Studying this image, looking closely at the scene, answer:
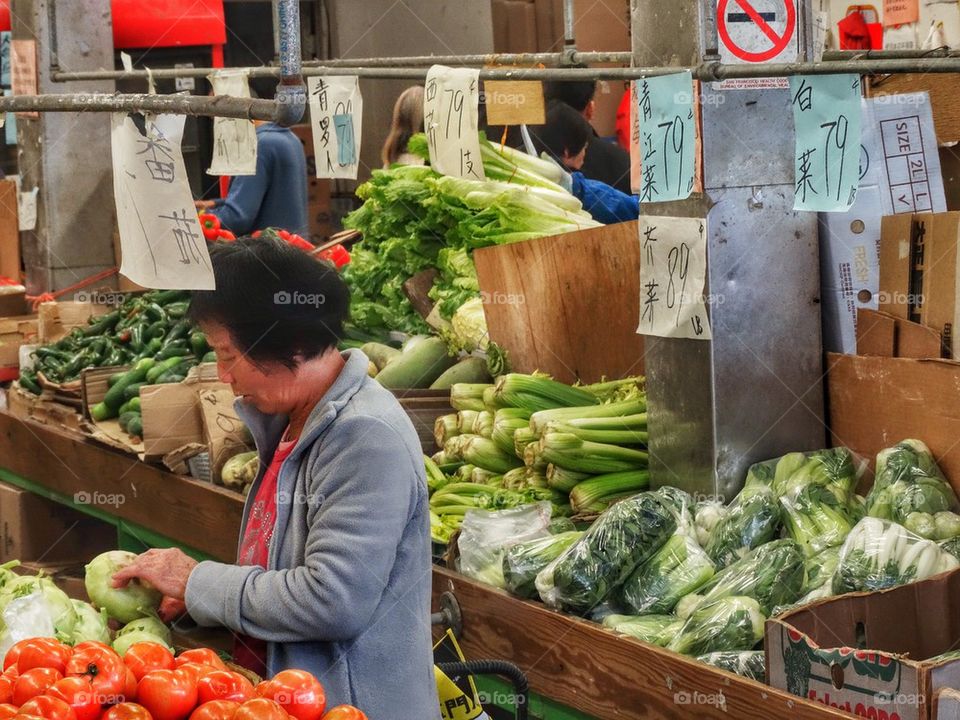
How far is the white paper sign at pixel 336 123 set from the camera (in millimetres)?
4129

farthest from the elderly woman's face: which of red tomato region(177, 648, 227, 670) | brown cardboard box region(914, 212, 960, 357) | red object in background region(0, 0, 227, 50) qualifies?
red object in background region(0, 0, 227, 50)

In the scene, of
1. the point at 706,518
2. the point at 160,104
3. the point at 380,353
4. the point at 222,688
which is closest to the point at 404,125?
the point at 380,353

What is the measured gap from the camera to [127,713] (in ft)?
7.02

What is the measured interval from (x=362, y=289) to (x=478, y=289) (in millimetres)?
804

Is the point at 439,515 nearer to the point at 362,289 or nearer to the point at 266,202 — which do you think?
the point at 362,289

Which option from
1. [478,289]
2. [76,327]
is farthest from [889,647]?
[76,327]

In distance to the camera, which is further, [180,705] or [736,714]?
[736,714]

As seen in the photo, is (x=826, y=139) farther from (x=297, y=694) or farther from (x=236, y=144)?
(x=236, y=144)

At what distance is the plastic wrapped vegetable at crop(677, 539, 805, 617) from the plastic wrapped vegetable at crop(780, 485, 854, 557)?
10 cm

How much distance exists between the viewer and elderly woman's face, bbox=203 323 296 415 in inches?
111

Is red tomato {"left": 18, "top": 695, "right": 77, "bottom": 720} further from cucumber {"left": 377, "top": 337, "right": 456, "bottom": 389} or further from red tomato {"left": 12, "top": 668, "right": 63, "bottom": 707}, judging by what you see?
cucumber {"left": 377, "top": 337, "right": 456, "bottom": 389}

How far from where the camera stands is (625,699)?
10.6 ft

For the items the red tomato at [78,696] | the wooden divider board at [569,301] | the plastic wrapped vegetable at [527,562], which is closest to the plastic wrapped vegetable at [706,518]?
the plastic wrapped vegetable at [527,562]

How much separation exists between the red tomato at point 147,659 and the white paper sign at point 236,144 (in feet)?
8.25
